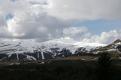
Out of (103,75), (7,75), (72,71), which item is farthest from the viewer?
(72,71)

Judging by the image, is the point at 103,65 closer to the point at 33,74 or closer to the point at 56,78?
the point at 56,78

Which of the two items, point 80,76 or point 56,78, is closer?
point 56,78

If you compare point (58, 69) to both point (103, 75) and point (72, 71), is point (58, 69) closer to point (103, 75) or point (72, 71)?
point (72, 71)

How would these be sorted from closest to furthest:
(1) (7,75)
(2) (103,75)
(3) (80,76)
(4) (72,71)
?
(2) (103,75)
(1) (7,75)
(3) (80,76)
(4) (72,71)

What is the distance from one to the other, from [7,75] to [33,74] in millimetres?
7670

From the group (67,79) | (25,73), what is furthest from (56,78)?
(25,73)

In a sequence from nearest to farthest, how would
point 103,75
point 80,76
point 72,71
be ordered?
point 103,75, point 80,76, point 72,71

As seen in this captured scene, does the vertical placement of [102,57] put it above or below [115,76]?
above

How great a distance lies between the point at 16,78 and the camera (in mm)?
73750

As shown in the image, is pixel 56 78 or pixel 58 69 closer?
pixel 56 78

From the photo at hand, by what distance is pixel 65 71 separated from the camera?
9500cm

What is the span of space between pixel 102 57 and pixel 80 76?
578 inches

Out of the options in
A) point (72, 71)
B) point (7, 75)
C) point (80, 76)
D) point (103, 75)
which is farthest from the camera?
point (72, 71)

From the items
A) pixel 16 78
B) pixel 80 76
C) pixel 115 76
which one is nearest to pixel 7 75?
pixel 16 78
